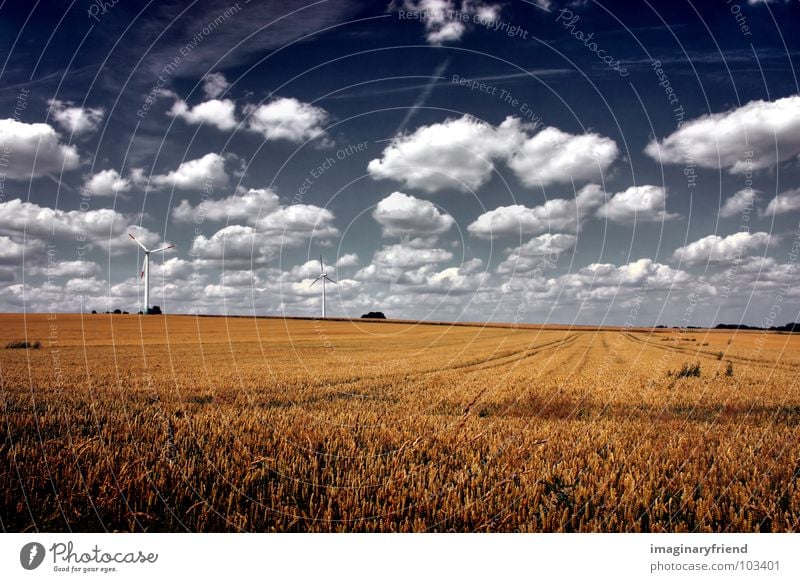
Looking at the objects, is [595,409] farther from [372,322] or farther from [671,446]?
[372,322]

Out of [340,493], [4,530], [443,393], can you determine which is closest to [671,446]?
[340,493]

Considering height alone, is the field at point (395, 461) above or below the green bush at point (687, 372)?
above

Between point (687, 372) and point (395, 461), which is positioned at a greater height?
point (395, 461)
